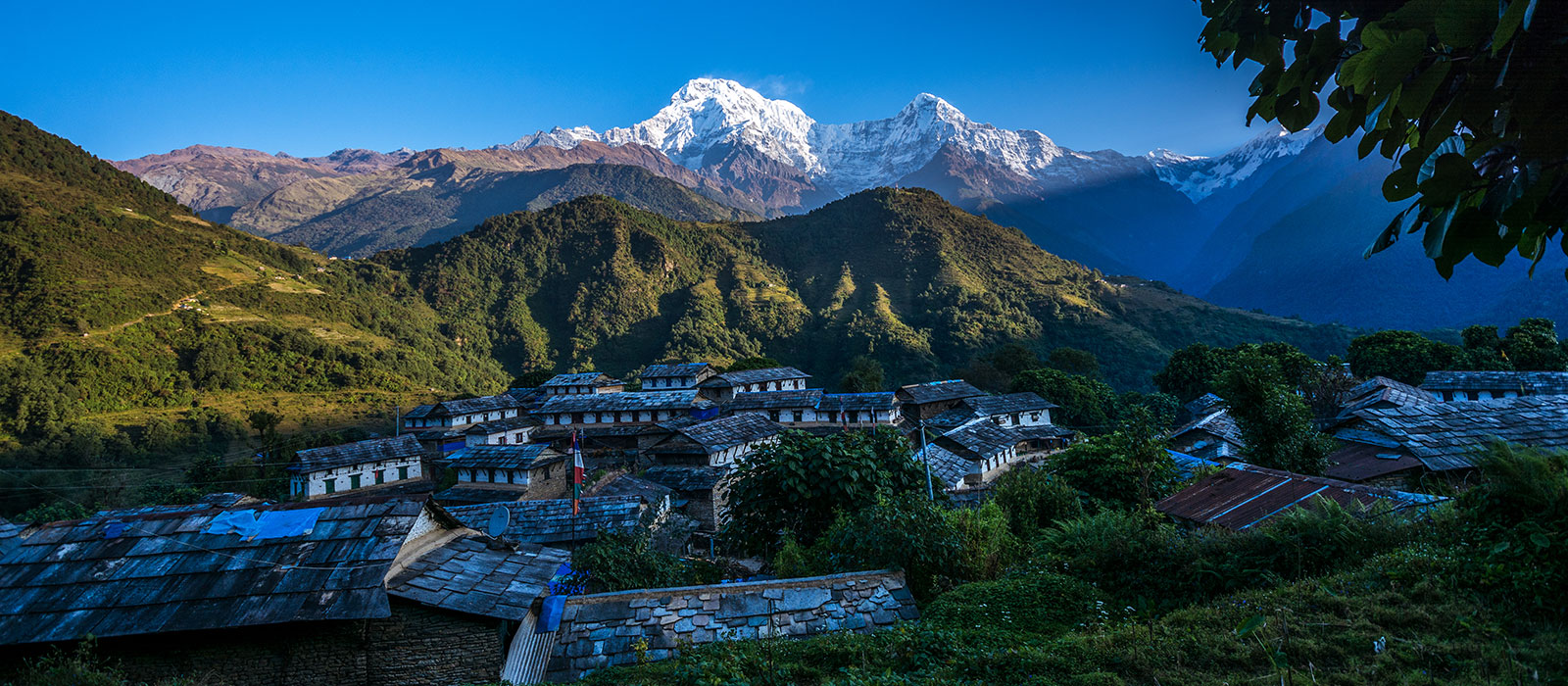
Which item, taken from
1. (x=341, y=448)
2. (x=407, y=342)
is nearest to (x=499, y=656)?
(x=341, y=448)

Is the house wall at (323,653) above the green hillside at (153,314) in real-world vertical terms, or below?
below

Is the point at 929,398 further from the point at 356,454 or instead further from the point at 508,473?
the point at 356,454

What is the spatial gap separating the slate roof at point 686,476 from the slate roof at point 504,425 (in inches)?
831

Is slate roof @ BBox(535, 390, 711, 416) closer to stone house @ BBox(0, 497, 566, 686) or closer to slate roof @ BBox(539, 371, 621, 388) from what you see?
slate roof @ BBox(539, 371, 621, 388)

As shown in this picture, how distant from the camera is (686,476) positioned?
32.8 meters

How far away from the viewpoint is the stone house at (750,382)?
6188 centimetres

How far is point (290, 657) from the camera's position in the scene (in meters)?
7.80

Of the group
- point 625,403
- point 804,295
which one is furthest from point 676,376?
point 804,295

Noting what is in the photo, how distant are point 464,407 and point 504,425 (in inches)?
399

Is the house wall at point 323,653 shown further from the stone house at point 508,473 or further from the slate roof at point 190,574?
the stone house at point 508,473

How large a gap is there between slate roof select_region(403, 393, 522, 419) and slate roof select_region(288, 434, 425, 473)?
11.4 m

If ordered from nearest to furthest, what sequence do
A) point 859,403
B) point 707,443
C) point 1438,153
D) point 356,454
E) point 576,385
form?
point 1438,153, point 707,443, point 356,454, point 859,403, point 576,385

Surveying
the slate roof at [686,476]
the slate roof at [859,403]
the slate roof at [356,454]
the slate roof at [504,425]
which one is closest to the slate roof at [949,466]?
the slate roof at [686,476]

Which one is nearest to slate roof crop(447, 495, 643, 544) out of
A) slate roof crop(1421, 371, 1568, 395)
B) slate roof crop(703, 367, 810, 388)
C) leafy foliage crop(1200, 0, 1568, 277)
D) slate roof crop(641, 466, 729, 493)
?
slate roof crop(641, 466, 729, 493)
